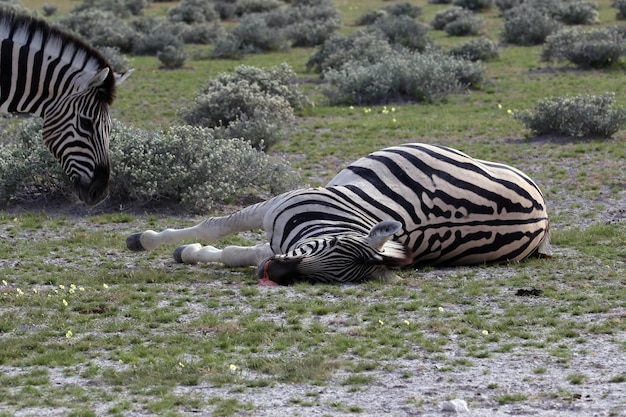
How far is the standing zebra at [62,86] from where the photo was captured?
916 centimetres

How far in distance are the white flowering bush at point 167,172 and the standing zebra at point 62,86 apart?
3342 millimetres

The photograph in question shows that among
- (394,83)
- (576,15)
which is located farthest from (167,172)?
(576,15)

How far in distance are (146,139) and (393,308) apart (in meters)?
6.23

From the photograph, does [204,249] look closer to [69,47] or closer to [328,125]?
[69,47]

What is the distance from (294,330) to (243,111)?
10745 mm

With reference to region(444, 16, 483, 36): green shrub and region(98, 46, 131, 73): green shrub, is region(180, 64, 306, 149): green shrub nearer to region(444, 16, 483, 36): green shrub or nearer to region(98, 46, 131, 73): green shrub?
region(98, 46, 131, 73): green shrub

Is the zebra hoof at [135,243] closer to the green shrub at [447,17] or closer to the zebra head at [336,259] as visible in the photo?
the zebra head at [336,259]

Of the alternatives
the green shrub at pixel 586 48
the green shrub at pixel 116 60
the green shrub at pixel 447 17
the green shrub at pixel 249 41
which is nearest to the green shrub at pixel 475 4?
the green shrub at pixel 447 17

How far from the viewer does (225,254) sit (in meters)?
10.0

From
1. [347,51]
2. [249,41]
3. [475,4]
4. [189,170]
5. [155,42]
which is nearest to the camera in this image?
[189,170]

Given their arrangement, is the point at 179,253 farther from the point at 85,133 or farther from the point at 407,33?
the point at 407,33

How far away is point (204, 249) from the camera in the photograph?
33.2 feet

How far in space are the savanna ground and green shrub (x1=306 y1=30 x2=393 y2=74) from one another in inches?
499

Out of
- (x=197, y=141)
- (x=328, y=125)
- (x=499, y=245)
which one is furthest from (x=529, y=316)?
(x=328, y=125)
